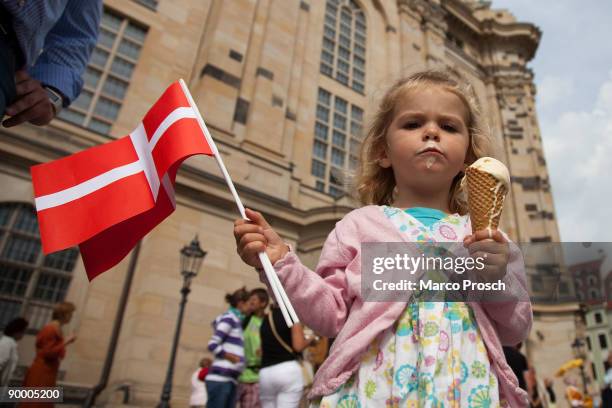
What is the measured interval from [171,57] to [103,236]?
10974 mm

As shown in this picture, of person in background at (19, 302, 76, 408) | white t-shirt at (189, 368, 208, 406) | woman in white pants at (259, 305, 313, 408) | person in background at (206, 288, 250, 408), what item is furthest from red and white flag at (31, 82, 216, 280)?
white t-shirt at (189, 368, 208, 406)

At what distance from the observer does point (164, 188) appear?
70.9 inches

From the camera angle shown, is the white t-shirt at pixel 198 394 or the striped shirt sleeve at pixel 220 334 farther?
the white t-shirt at pixel 198 394

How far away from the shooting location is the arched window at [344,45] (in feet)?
52.3

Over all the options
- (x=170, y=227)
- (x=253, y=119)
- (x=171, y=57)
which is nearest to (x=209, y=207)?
(x=170, y=227)

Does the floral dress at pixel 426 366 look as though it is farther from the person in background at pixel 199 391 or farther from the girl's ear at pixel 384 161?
the person in background at pixel 199 391

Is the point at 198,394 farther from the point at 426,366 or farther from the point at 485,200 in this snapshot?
the point at 485,200

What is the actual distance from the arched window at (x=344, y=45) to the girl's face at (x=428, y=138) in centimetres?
1433

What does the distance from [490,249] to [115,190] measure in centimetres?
157

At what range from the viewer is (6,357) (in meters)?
5.07

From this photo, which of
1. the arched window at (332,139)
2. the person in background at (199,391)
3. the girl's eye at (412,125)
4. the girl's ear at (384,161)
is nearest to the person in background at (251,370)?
the person in background at (199,391)

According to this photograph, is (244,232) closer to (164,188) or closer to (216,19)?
(164,188)

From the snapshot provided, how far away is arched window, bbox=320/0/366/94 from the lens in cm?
1593

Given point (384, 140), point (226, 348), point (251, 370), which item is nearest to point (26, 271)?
point (226, 348)
